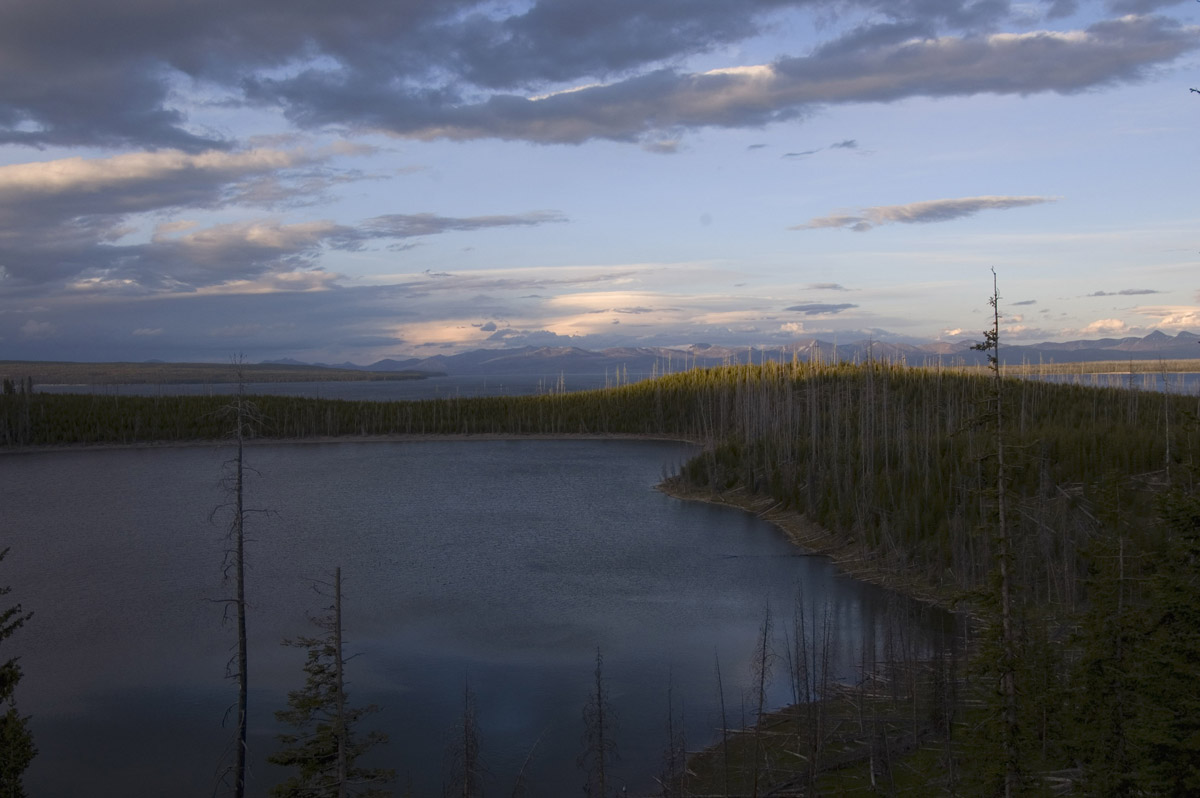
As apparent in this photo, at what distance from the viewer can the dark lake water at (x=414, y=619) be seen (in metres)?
14.3

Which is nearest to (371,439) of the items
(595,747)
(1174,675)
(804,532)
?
(804,532)

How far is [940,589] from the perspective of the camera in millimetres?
22375

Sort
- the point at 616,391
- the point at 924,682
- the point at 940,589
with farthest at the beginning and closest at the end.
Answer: the point at 616,391
the point at 940,589
the point at 924,682

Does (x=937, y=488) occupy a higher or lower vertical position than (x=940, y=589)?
higher

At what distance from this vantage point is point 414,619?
20828 millimetres

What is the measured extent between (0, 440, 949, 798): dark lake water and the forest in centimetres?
154

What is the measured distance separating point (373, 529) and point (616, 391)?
51408 mm

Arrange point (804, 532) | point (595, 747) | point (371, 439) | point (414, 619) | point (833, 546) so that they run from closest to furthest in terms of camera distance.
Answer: point (595, 747)
point (414, 619)
point (833, 546)
point (804, 532)
point (371, 439)

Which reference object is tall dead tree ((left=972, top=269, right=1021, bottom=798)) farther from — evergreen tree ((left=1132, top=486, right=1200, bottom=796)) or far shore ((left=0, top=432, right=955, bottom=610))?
far shore ((left=0, top=432, right=955, bottom=610))

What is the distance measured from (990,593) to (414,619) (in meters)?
15.2

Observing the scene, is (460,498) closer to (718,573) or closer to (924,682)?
(718,573)

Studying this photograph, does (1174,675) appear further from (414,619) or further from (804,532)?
(804,532)

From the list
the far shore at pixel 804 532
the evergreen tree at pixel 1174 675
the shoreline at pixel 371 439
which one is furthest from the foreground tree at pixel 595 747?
the shoreline at pixel 371 439

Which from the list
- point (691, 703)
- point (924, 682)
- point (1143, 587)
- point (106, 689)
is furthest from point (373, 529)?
point (1143, 587)
